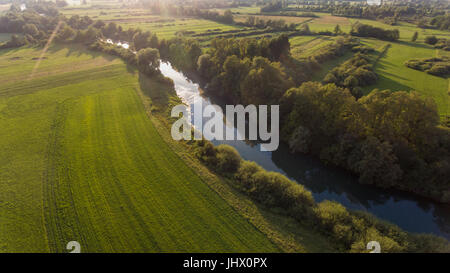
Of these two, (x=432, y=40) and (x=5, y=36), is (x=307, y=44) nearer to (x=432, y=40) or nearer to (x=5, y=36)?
(x=432, y=40)

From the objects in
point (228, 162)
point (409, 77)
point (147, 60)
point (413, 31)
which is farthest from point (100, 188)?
point (413, 31)

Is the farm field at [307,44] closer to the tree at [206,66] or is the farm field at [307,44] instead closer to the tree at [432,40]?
the tree at [206,66]

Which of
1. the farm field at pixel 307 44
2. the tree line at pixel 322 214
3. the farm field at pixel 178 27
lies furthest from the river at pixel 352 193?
the farm field at pixel 178 27

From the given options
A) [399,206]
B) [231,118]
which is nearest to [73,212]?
[231,118]

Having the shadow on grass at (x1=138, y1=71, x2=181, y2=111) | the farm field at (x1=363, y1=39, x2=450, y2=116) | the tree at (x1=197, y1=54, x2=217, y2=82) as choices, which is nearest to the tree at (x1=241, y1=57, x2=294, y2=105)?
the shadow on grass at (x1=138, y1=71, x2=181, y2=111)

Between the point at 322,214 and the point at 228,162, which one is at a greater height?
the point at 228,162

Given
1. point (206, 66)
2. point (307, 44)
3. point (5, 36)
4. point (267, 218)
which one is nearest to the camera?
point (267, 218)

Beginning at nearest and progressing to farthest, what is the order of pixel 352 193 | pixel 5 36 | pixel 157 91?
pixel 352 193 → pixel 157 91 → pixel 5 36
